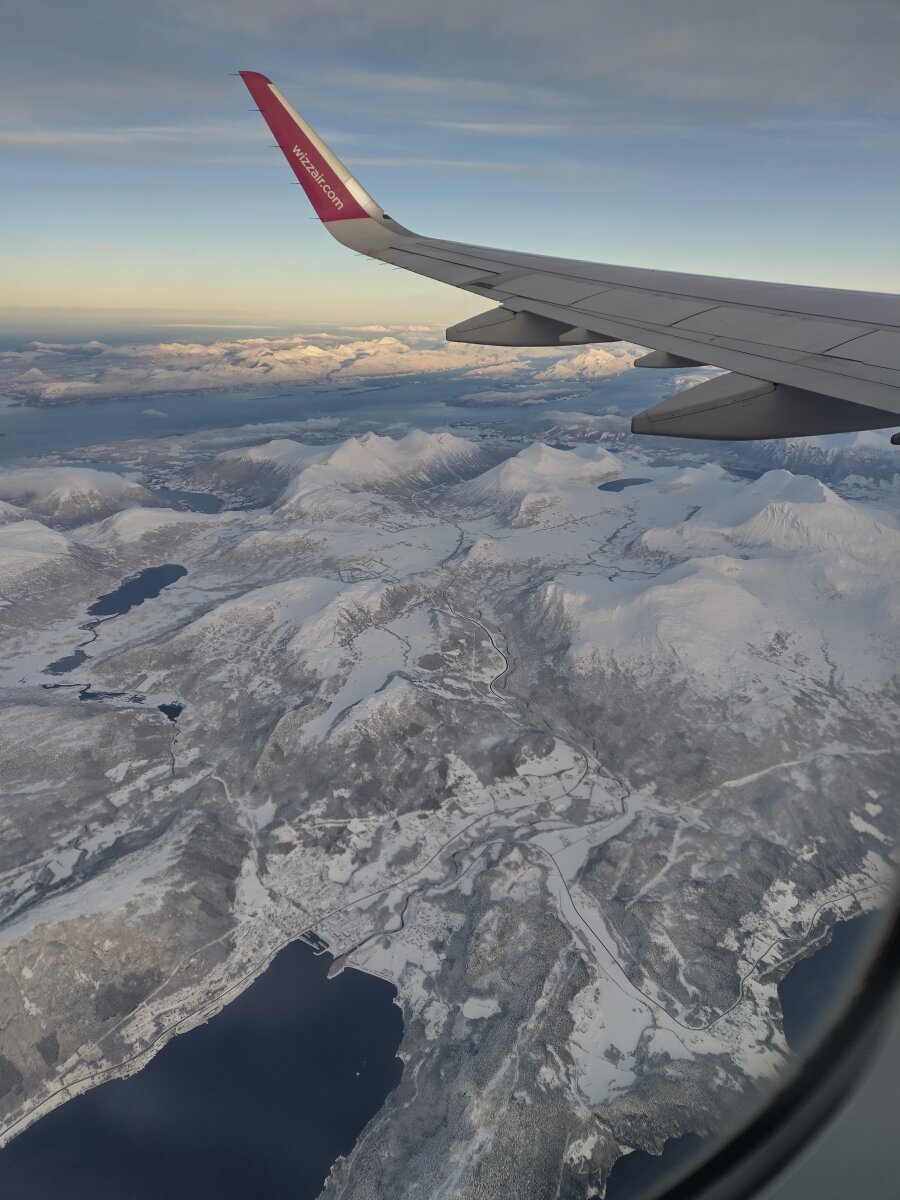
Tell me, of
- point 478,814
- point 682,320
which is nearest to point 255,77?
point 682,320

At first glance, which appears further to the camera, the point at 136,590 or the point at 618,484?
the point at 618,484

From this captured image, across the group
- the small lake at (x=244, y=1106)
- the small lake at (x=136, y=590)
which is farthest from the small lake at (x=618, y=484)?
the small lake at (x=244, y=1106)

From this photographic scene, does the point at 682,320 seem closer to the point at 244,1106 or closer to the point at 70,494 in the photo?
the point at 244,1106

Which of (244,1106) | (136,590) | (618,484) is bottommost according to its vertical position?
(244,1106)

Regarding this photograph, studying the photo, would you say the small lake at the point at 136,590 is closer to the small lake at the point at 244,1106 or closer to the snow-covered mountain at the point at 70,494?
the snow-covered mountain at the point at 70,494

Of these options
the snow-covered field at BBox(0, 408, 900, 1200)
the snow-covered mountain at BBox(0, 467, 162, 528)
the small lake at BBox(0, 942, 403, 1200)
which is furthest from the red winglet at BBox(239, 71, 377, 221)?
the snow-covered mountain at BBox(0, 467, 162, 528)

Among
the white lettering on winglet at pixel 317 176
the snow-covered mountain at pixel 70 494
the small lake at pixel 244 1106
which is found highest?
the white lettering on winglet at pixel 317 176

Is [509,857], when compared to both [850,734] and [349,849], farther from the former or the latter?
[850,734]
